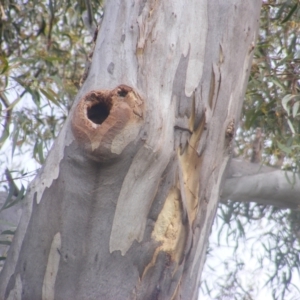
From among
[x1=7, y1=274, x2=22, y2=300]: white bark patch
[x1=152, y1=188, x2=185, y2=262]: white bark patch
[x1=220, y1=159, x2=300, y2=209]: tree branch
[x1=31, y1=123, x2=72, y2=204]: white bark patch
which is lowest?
[x1=7, y1=274, x2=22, y2=300]: white bark patch

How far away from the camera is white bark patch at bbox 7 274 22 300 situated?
3.99ft

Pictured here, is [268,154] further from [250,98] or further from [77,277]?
[77,277]

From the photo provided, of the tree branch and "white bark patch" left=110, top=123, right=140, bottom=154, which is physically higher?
the tree branch

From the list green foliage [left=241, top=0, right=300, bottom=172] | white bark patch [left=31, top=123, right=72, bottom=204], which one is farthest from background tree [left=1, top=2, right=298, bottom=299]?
white bark patch [left=31, top=123, right=72, bottom=204]

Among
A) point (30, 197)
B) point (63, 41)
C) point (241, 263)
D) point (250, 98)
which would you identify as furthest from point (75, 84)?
point (30, 197)

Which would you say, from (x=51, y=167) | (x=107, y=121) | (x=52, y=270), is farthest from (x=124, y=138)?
(x=52, y=270)

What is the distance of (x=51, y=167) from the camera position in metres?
1.27

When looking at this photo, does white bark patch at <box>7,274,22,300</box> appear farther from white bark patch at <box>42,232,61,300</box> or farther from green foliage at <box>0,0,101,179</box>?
green foliage at <box>0,0,101,179</box>

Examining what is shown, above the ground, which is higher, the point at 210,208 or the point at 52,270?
the point at 210,208

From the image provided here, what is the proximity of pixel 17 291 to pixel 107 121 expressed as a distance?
403 millimetres

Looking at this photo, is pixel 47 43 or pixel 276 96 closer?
pixel 276 96

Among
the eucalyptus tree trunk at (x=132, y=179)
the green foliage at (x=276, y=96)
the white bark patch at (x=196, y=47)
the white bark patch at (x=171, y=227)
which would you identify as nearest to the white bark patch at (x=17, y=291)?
the eucalyptus tree trunk at (x=132, y=179)

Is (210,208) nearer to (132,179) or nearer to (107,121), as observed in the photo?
(132,179)

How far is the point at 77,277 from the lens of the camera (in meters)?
1.18
